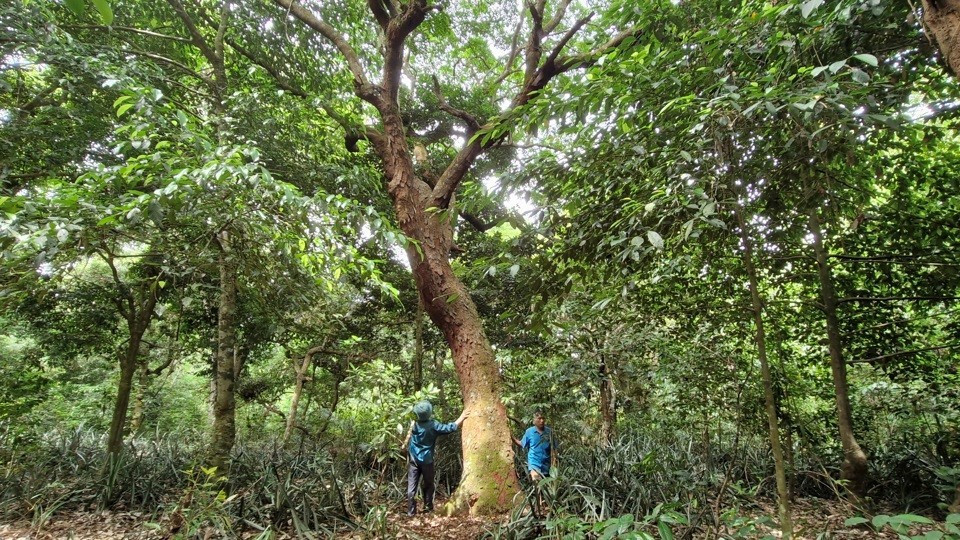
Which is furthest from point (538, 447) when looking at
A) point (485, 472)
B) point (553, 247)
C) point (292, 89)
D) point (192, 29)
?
point (192, 29)

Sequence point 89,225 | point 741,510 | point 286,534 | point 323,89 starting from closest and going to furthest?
point 89,225
point 286,534
point 741,510
point 323,89

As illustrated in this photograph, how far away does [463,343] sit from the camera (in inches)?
195

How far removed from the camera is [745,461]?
5.69 m

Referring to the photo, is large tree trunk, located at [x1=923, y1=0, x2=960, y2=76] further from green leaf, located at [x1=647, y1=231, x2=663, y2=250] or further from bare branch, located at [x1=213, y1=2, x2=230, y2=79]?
bare branch, located at [x1=213, y1=2, x2=230, y2=79]

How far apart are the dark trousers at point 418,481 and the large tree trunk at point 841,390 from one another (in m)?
4.17

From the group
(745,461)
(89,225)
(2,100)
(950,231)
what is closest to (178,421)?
(2,100)

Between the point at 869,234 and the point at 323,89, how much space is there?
704 centimetres

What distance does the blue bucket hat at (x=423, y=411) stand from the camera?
15.5 ft

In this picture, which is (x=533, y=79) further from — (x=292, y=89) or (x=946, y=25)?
(x=946, y=25)

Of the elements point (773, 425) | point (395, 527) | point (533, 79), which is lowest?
point (395, 527)

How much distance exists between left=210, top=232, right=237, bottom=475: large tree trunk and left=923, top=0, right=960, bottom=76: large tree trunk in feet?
17.1

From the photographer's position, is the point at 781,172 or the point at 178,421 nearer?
the point at 781,172

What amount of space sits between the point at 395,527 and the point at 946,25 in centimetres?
472

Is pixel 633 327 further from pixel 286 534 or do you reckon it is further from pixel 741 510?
pixel 286 534
